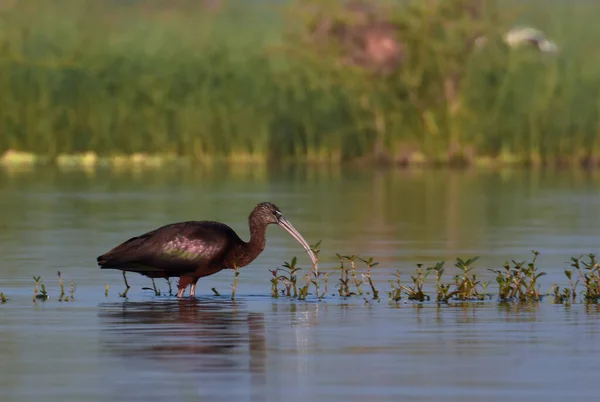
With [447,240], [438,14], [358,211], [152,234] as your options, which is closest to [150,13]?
[438,14]

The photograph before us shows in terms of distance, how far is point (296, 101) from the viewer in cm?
4909

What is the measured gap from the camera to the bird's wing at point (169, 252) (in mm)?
15375

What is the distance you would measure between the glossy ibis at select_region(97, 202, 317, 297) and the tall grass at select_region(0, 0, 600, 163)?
31766mm

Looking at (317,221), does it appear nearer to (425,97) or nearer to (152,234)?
(152,234)

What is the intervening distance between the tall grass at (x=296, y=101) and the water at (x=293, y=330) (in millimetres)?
20631

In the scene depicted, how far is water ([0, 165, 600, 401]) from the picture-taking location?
34.6ft

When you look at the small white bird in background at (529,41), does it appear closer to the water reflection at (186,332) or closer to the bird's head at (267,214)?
the bird's head at (267,214)

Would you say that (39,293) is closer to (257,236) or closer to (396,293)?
(257,236)

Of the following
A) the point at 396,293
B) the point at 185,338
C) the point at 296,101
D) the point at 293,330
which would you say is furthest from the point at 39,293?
the point at 296,101

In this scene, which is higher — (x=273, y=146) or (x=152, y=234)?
(x=273, y=146)

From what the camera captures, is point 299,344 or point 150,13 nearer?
point 299,344

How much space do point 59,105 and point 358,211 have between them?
63.1ft

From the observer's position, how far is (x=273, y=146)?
4825cm

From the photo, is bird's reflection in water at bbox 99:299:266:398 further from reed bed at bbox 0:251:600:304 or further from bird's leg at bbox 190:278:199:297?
reed bed at bbox 0:251:600:304
